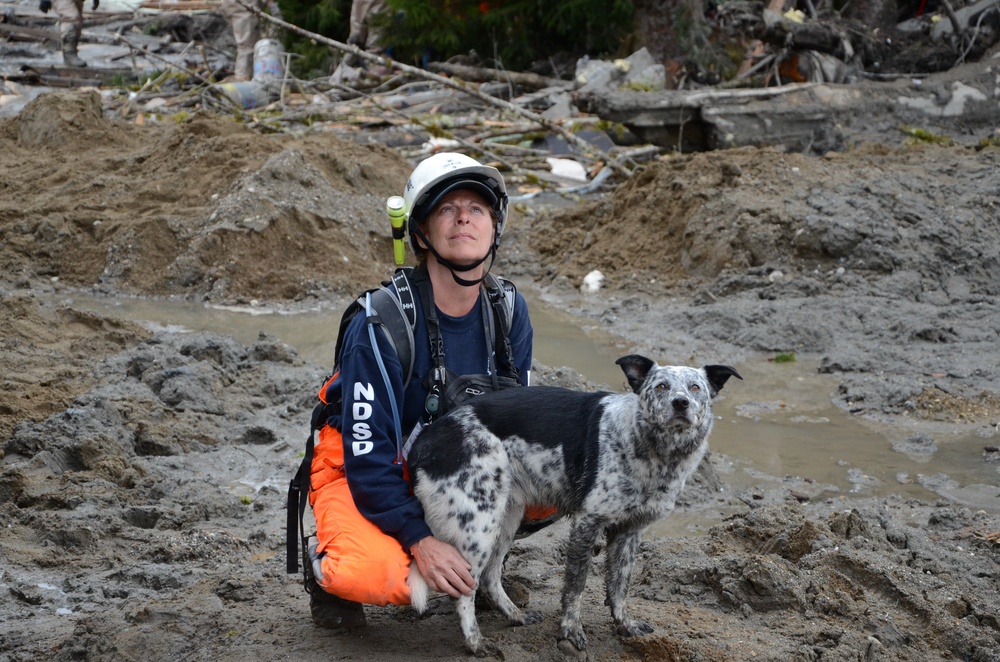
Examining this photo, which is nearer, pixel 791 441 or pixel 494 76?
pixel 791 441

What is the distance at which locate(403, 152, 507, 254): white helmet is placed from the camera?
3730 millimetres

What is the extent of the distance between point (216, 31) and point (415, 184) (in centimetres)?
2562

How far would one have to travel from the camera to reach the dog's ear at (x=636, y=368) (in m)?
3.51

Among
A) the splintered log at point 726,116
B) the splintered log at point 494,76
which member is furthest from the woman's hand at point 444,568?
the splintered log at point 494,76

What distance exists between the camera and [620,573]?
3.64 m

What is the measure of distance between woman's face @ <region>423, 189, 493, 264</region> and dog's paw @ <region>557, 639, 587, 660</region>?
1363mm

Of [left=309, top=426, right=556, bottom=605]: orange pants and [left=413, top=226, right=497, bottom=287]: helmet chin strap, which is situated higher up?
[left=413, top=226, right=497, bottom=287]: helmet chin strap

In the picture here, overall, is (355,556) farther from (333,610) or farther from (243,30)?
(243,30)

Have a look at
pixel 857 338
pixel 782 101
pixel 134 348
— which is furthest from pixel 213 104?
pixel 857 338

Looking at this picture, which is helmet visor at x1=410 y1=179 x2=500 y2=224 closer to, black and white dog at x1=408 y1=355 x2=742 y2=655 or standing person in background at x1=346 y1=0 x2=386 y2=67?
black and white dog at x1=408 y1=355 x2=742 y2=655

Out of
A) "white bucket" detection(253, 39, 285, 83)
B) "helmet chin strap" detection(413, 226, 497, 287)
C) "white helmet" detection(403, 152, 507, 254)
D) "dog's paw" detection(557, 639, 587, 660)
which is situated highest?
"white bucket" detection(253, 39, 285, 83)

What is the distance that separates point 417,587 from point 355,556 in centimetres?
23

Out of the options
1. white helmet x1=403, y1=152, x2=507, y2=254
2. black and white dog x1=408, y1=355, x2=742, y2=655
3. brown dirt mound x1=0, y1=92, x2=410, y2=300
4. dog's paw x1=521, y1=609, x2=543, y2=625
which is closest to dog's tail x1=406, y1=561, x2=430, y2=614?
black and white dog x1=408, y1=355, x2=742, y2=655

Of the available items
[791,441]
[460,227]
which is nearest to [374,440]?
[460,227]
